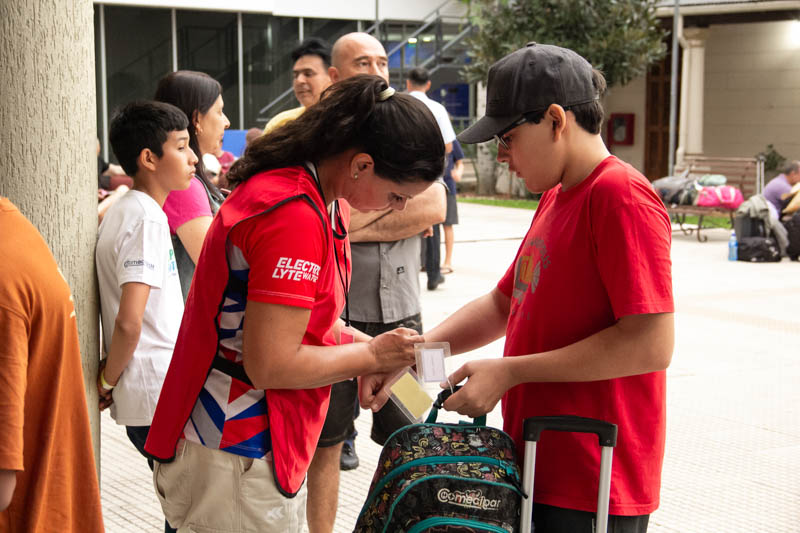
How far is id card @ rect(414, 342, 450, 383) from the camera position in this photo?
7.61 feet

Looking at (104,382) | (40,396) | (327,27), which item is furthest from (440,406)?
(327,27)

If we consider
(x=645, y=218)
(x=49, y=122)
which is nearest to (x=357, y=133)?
(x=645, y=218)

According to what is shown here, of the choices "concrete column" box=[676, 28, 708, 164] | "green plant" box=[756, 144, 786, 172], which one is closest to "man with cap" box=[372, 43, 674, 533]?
"concrete column" box=[676, 28, 708, 164]

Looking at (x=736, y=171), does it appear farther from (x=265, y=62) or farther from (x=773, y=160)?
(x=265, y=62)

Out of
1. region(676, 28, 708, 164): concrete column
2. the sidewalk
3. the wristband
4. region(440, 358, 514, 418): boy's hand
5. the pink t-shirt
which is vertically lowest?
the sidewalk

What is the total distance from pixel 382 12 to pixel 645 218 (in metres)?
27.7

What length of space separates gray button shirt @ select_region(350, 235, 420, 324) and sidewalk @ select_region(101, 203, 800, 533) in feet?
3.28

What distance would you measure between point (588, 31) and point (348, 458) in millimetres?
18455

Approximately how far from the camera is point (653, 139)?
29.5 metres

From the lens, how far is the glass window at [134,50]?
25.4 m

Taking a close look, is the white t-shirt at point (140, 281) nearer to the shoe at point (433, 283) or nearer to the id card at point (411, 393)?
the id card at point (411, 393)

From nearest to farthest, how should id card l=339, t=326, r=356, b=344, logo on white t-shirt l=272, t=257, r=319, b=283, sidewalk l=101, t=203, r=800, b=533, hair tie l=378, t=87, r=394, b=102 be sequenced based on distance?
1. logo on white t-shirt l=272, t=257, r=319, b=283
2. hair tie l=378, t=87, r=394, b=102
3. id card l=339, t=326, r=356, b=344
4. sidewalk l=101, t=203, r=800, b=533

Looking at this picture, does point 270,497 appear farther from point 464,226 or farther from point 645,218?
point 464,226

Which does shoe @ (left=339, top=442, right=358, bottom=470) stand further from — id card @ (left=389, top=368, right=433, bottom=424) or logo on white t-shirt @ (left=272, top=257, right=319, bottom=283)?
logo on white t-shirt @ (left=272, top=257, right=319, bottom=283)
